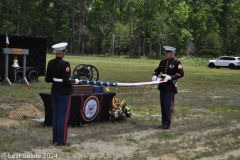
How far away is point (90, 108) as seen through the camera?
10.1m

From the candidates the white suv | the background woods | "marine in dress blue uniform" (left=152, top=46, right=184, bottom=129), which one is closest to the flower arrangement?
"marine in dress blue uniform" (left=152, top=46, right=184, bottom=129)

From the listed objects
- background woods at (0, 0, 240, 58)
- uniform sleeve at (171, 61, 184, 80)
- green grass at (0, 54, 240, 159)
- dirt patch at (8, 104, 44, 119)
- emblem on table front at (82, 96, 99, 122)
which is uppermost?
background woods at (0, 0, 240, 58)

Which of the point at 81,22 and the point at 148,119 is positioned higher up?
the point at 81,22

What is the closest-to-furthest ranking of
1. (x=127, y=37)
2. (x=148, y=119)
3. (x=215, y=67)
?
(x=148, y=119)
(x=215, y=67)
(x=127, y=37)

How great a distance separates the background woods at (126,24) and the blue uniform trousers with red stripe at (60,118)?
242 ft

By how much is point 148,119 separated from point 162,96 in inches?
59.6

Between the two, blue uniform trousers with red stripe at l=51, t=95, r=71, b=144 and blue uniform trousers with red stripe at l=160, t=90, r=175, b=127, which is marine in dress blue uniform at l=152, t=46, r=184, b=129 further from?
blue uniform trousers with red stripe at l=51, t=95, r=71, b=144

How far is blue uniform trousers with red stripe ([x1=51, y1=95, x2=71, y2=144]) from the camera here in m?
8.07

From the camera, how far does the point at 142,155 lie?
24.6 feet

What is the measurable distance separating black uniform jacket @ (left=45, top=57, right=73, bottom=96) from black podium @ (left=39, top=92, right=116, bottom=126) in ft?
5.04

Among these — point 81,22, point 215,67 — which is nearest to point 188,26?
point 81,22

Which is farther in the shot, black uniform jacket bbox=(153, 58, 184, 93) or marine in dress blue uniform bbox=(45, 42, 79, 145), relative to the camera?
black uniform jacket bbox=(153, 58, 184, 93)

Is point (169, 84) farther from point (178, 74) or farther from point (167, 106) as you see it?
point (167, 106)

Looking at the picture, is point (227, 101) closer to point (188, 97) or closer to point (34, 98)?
point (188, 97)
